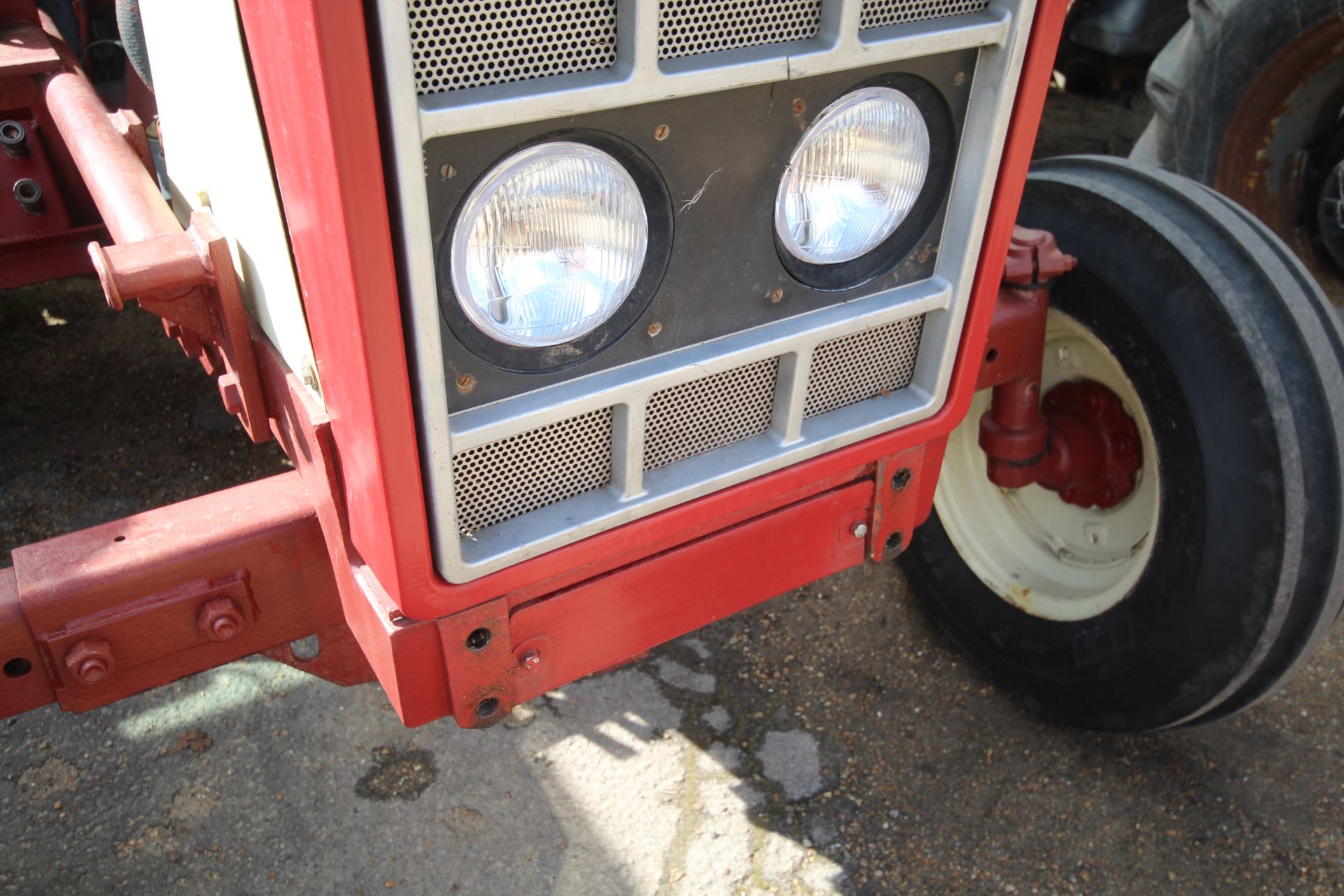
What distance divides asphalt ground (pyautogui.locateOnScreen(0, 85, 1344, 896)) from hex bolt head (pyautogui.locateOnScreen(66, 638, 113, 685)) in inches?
27.8

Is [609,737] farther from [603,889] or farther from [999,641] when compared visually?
[999,641]

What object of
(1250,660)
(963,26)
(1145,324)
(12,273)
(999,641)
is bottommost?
(999,641)

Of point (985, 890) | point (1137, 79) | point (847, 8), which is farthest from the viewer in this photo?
point (1137, 79)

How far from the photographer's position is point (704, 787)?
1.94 metres

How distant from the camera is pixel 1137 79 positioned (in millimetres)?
4301

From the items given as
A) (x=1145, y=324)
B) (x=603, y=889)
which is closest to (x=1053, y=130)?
(x=1145, y=324)

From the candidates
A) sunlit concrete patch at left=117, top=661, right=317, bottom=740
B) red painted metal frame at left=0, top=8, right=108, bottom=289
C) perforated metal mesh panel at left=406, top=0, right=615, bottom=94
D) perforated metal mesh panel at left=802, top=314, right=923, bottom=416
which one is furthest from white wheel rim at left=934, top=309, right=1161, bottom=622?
red painted metal frame at left=0, top=8, right=108, bottom=289

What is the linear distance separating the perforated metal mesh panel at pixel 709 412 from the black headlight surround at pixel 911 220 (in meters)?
0.11

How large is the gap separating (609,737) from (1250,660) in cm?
110

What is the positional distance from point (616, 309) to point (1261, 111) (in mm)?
1926

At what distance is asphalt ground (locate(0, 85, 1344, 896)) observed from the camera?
1.79m

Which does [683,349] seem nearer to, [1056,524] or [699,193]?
[699,193]

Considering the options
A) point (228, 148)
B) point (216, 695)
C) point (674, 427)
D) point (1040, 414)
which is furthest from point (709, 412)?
point (216, 695)

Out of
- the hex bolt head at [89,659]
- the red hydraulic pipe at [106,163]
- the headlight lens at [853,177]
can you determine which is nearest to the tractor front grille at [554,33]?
the headlight lens at [853,177]
